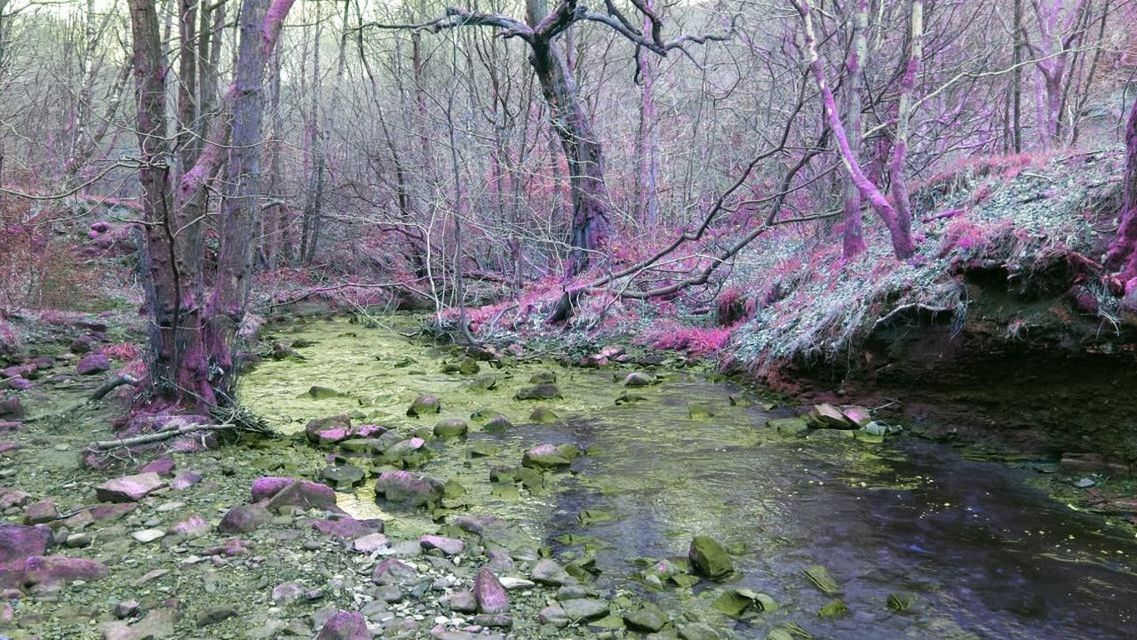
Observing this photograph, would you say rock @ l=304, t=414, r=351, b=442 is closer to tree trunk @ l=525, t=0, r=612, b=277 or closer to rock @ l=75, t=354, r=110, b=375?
rock @ l=75, t=354, r=110, b=375

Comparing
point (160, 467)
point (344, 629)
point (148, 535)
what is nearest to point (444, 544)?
point (344, 629)

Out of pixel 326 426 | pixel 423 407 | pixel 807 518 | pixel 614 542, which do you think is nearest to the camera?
pixel 614 542

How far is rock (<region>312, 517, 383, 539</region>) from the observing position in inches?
167

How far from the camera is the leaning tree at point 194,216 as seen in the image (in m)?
5.83

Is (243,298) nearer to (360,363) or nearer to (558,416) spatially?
(558,416)

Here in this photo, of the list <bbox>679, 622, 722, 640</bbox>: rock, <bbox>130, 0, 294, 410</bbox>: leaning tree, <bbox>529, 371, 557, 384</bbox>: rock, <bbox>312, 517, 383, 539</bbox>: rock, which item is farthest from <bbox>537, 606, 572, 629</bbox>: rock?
<bbox>529, 371, 557, 384</bbox>: rock

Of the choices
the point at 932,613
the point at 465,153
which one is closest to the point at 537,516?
the point at 932,613

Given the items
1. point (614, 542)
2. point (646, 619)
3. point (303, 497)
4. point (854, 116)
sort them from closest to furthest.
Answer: point (646, 619), point (614, 542), point (303, 497), point (854, 116)

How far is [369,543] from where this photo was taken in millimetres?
4102

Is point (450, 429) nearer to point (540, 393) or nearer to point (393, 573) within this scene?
point (540, 393)

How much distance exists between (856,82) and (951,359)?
357 cm

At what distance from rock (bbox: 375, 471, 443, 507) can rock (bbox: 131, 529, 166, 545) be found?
4.42 feet

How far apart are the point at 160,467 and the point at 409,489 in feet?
5.80

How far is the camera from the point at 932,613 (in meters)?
3.59
